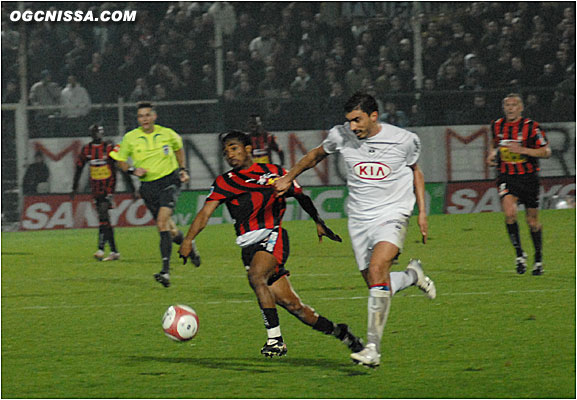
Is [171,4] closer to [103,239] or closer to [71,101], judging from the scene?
[71,101]

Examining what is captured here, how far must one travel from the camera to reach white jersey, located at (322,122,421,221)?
21.5 ft

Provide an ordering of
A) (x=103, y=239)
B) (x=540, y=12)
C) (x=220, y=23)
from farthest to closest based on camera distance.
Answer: (x=540, y=12)
(x=220, y=23)
(x=103, y=239)

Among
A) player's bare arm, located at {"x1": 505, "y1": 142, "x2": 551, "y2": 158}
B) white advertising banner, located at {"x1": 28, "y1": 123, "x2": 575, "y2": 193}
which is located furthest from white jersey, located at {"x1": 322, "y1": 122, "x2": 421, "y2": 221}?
white advertising banner, located at {"x1": 28, "y1": 123, "x2": 575, "y2": 193}

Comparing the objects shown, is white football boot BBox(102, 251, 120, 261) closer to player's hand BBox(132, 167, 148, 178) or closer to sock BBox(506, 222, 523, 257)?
player's hand BBox(132, 167, 148, 178)

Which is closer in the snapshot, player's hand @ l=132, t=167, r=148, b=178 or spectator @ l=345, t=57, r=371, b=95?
player's hand @ l=132, t=167, r=148, b=178

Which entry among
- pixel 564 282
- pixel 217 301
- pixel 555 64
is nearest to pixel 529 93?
pixel 555 64

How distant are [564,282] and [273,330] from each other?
477 cm

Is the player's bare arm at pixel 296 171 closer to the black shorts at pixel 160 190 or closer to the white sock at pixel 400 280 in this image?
the white sock at pixel 400 280

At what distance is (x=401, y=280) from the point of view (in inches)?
275

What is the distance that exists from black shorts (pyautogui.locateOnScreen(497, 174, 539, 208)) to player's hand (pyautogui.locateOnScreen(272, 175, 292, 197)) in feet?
15.9

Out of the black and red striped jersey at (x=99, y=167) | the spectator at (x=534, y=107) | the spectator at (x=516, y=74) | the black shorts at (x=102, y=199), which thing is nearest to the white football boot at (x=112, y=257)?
the black shorts at (x=102, y=199)

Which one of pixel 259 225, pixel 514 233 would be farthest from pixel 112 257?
pixel 259 225

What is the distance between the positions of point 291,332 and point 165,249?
3.47 meters

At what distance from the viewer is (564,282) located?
405 inches
